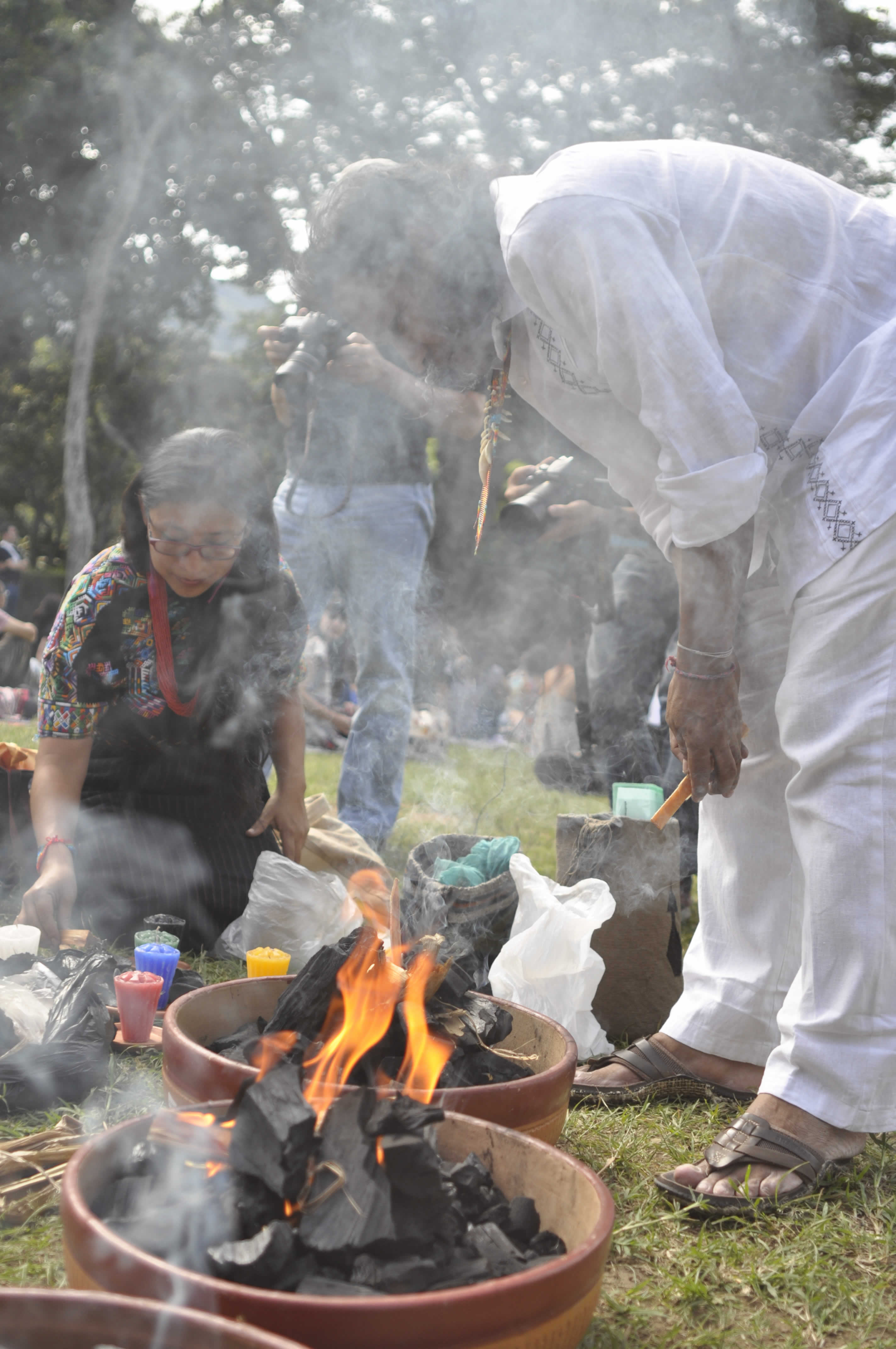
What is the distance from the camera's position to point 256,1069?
1409 millimetres

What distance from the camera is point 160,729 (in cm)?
308

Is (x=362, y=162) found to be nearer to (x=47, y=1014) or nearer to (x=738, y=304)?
(x=738, y=304)

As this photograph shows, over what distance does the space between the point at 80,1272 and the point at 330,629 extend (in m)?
5.32

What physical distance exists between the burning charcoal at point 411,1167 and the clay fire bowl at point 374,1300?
0.11 meters

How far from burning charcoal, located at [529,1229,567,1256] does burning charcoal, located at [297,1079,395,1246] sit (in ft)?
0.70

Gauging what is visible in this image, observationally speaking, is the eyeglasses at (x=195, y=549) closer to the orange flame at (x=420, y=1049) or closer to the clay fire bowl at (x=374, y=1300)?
the orange flame at (x=420, y=1049)

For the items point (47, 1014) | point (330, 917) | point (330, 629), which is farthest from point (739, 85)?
point (47, 1014)

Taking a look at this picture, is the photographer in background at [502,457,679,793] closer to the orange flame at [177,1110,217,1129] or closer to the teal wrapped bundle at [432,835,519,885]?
the teal wrapped bundle at [432,835,519,885]

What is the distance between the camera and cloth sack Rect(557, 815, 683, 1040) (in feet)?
8.80

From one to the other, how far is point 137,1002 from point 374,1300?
1311 millimetres

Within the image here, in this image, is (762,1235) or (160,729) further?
(160,729)

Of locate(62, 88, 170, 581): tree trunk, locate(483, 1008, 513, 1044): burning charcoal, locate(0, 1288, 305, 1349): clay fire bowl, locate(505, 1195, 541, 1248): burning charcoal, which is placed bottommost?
locate(62, 88, 170, 581): tree trunk

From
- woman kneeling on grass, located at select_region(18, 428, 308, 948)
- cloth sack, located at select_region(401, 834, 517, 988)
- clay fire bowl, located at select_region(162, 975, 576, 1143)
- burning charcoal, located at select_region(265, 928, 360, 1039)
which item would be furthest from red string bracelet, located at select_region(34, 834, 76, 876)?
burning charcoal, located at select_region(265, 928, 360, 1039)

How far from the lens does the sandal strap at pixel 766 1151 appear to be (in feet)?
5.71
